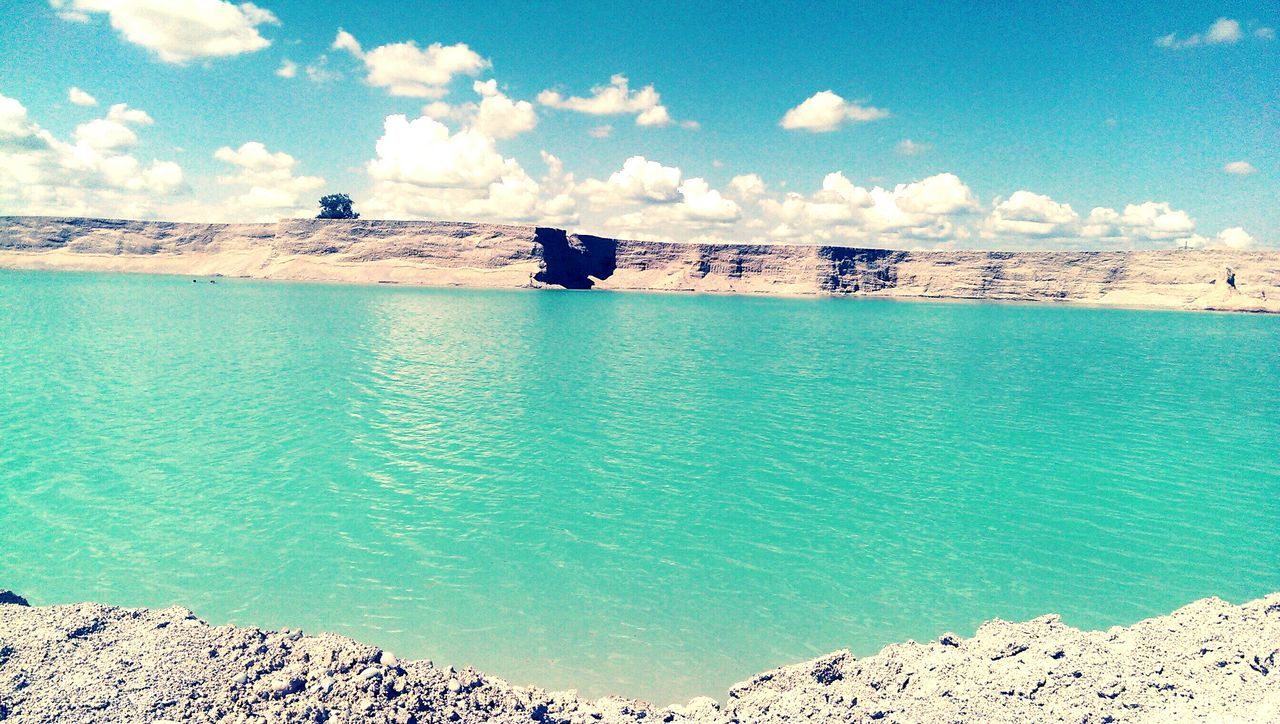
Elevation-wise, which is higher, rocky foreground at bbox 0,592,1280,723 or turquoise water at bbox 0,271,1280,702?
rocky foreground at bbox 0,592,1280,723

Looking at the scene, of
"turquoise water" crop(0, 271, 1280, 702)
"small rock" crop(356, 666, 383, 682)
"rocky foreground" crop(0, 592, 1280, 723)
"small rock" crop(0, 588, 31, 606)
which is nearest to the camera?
"rocky foreground" crop(0, 592, 1280, 723)

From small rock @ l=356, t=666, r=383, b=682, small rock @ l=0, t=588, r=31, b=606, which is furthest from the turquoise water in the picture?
small rock @ l=356, t=666, r=383, b=682

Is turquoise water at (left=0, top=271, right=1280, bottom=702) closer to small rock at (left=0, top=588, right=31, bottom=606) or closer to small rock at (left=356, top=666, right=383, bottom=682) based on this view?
small rock at (left=0, top=588, right=31, bottom=606)

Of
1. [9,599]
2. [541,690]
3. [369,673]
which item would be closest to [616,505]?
[541,690]

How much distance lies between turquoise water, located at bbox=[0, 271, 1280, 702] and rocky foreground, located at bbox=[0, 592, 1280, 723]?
7.16ft

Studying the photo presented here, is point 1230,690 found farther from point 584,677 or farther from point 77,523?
point 77,523

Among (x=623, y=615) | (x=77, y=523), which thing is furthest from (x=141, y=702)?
(x=77, y=523)

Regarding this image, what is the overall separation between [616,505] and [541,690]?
9034 mm

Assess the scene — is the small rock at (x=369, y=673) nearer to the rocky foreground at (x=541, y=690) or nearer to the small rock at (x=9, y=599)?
the rocky foreground at (x=541, y=690)

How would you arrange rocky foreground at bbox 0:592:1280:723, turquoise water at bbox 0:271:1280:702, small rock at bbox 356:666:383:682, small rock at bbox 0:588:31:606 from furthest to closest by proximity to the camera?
turquoise water at bbox 0:271:1280:702, small rock at bbox 0:588:31:606, small rock at bbox 356:666:383:682, rocky foreground at bbox 0:592:1280:723

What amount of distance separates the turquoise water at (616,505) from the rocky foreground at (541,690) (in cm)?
218

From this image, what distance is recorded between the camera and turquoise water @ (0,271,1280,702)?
497 inches

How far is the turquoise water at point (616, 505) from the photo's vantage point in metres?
12.6

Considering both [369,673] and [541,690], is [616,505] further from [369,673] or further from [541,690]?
[369,673]
